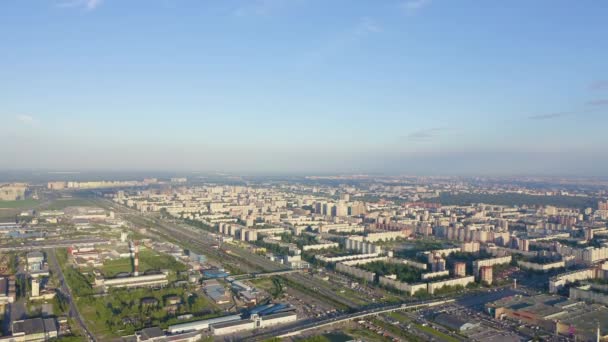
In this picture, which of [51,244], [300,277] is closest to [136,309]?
[300,277]

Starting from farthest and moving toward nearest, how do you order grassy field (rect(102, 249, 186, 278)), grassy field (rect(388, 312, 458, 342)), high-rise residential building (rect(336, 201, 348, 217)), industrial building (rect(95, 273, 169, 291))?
1. high-rise residential building (rect(336, 201, 348, 217))
2. grassy field (rect(102, 249, 186, 278))
3. industrial building (rect(95, 273, 169, 291))
4. grassy field (rect(388, 312, 458, 342))

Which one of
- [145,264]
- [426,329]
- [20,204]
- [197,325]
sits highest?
[20,204]

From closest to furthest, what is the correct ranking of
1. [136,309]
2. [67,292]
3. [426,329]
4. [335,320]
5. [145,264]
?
[426,329]
[335,320]
[136,309]
[67,292]
[145,264]

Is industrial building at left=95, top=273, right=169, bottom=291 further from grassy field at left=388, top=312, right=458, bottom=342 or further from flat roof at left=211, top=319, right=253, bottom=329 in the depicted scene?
grassy field at left=388, top=312, right=458, bottom=342

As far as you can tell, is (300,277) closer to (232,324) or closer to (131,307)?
(232,324)

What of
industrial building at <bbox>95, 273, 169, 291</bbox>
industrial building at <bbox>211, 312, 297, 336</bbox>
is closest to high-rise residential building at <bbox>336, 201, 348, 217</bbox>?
industrial building at <bbox>95, 273, 169, 291</bbox>

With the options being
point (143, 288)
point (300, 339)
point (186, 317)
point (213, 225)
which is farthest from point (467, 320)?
point (213, 225)
